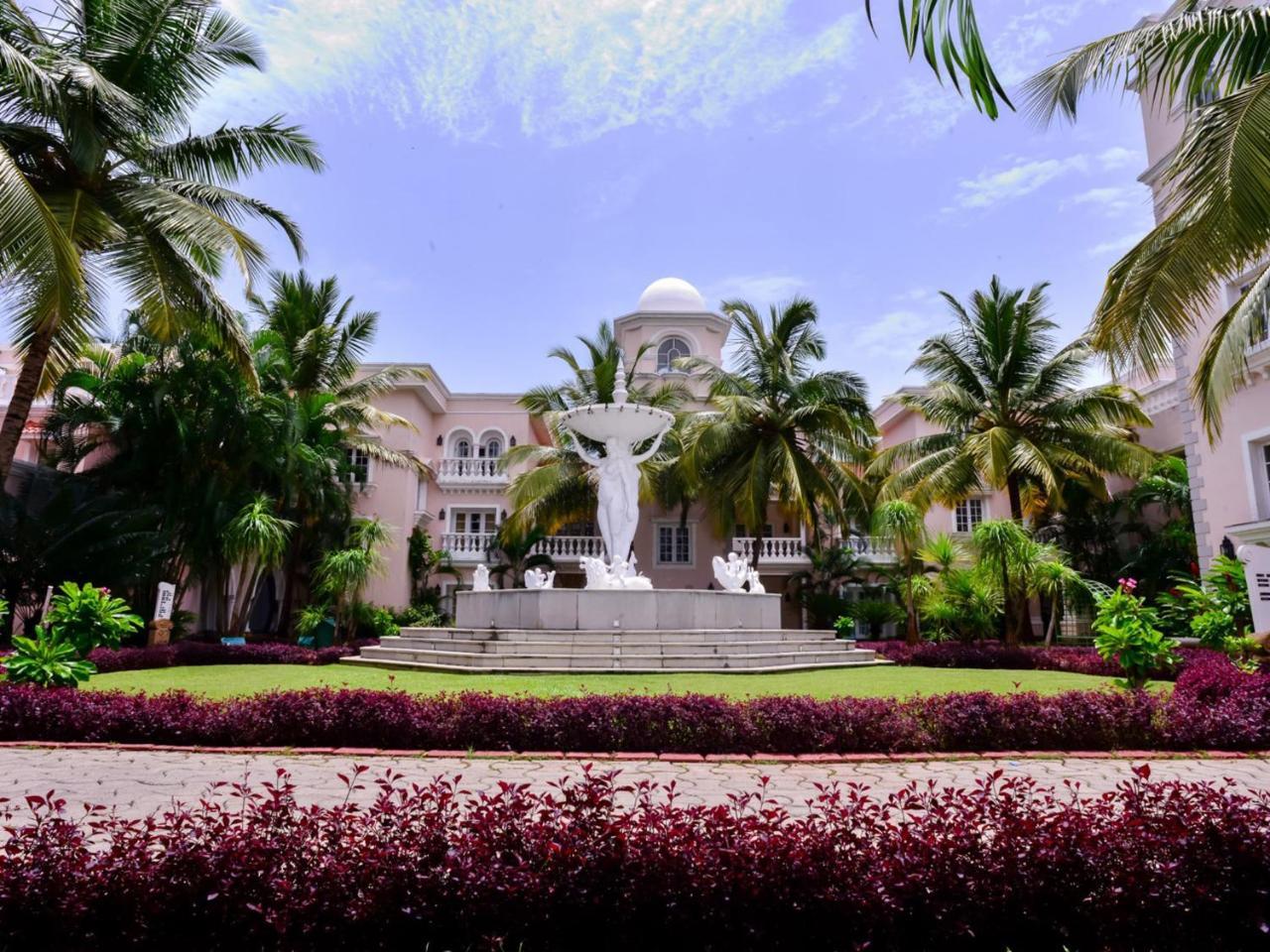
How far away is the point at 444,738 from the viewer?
8.05 meters

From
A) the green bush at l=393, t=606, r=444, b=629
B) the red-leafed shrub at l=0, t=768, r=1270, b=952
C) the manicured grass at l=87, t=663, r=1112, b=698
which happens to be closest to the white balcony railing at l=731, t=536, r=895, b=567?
the green bush at l=393, t=606, r=444, b=629

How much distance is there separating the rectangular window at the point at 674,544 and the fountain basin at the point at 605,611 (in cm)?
1299

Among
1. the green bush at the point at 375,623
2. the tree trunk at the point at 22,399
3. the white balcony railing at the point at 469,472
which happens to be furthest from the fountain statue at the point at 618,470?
the white balcony railing at the point at 469,472

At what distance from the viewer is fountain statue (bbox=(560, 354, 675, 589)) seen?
664 inches

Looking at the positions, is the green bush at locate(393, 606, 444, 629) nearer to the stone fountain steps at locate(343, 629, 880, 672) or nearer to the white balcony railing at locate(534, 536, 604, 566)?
the white balcony railing at locate(534, 536, 604, 566)

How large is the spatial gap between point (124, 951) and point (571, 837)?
173 cm

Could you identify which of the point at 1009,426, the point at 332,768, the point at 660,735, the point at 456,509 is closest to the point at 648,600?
the point at 660,735

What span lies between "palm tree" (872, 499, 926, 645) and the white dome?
14087mm

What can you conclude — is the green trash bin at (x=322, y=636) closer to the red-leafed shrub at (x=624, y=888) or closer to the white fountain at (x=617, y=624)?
the white fountain at (x=617, y=624)

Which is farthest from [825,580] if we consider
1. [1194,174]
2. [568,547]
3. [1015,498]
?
[1194,174]

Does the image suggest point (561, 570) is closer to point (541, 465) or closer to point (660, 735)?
point (541, 465)

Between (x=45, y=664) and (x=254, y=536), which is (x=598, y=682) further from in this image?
(x=254, y=536)

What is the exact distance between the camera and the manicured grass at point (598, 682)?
11477 mm

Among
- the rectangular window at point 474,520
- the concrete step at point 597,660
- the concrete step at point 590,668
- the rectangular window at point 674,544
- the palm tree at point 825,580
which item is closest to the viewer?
the concrete step at point 590,668
